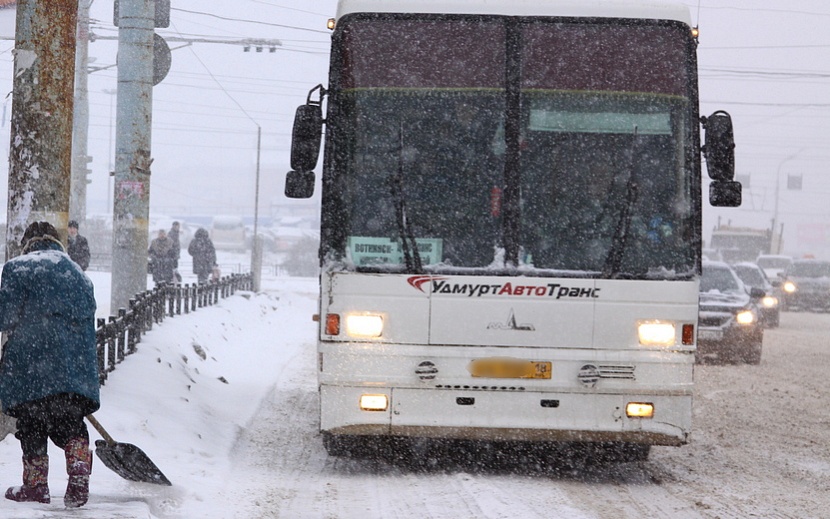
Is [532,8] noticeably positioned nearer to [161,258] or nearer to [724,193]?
[724,193]

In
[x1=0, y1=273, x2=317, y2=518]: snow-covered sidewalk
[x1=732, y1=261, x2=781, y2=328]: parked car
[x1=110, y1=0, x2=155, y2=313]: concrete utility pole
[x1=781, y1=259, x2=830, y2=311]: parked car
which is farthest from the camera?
[x1=781, y1=259, x2=830, y2=311]: parked car

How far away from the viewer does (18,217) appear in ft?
25.9

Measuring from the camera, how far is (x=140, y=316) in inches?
→ 528

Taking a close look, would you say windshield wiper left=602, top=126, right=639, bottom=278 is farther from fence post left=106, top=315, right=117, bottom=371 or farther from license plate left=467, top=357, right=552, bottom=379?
fence post left=106, top=315, right=117, bottom=371

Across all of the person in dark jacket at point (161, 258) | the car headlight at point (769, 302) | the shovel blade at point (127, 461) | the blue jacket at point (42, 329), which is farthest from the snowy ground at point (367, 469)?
the car headlight at point (769, 302)

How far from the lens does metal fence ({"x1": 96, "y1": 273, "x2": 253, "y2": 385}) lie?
10781 mm

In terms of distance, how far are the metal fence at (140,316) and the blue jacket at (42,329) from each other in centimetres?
186

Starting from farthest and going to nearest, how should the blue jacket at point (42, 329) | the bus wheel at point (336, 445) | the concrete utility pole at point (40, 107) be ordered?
the bus wheel at point (336, 445) < the concrete utility pole at point (40, 107) < the blue jacket at point (42, 329)

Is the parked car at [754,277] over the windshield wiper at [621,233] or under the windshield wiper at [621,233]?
under

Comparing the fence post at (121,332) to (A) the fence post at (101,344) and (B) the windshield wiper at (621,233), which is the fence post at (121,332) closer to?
(A) the fence post at (101,344)

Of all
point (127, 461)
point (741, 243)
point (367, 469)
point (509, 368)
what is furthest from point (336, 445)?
point (741, 243)

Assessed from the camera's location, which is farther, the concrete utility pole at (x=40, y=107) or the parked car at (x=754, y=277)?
the parked car at (x=754, y=277)

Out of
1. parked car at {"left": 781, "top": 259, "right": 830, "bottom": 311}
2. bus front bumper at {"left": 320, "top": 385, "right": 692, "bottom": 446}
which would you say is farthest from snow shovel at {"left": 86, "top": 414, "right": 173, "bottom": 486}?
parked car at {"left": 781, "top": 259, "right": 830, "bottom": 311}

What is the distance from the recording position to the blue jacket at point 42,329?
647 centimetres
